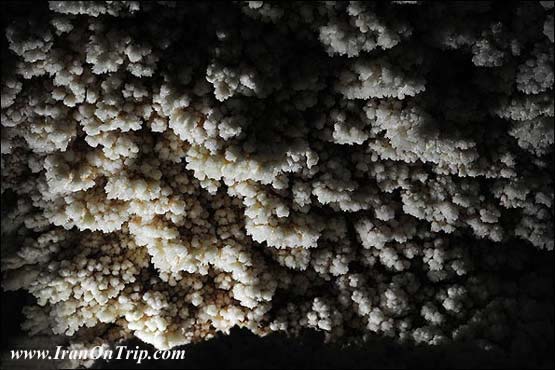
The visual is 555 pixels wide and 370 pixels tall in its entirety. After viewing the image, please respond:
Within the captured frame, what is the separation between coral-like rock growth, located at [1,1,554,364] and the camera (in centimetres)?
317

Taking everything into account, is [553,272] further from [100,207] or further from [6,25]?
[6,25]

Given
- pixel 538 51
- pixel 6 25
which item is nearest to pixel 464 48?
pixel 538 51

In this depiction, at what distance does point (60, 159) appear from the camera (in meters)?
3.24

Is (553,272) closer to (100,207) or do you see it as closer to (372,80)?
(372,80)

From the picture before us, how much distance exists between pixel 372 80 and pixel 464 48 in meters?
0.59

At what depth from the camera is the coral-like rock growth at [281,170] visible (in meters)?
3.17

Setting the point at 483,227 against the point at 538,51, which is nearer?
the point at 538,51

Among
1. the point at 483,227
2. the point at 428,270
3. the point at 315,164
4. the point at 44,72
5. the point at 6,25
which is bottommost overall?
the point at 428,270

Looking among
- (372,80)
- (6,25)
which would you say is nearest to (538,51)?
(372,80)

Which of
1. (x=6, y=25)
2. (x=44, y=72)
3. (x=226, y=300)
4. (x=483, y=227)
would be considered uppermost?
(x=6, y=25)

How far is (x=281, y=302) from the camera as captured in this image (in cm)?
351

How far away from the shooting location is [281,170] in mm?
3299

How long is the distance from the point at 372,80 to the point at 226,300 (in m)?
1.55

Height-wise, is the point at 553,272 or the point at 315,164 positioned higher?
the point at 315,164
